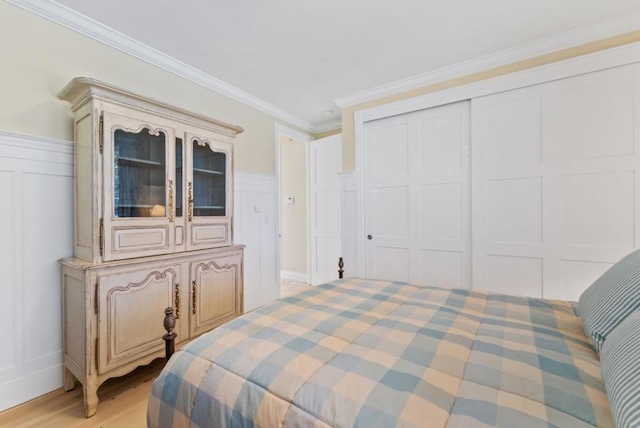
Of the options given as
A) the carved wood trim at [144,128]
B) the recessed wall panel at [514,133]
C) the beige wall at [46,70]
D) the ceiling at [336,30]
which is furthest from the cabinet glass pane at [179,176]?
the recessed wall panel at [514,133]

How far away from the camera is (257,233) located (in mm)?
3525

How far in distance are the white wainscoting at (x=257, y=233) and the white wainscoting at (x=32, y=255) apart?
1515 mm

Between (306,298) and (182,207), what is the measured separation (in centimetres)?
133

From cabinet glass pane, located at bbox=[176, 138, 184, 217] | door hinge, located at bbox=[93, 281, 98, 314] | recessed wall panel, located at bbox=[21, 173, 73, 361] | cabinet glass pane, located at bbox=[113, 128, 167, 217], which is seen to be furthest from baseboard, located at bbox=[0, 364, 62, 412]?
cabinet glass pane, located at bbox=[176, 138, 184, 217]

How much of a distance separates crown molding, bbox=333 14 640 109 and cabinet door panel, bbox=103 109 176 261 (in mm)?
2175

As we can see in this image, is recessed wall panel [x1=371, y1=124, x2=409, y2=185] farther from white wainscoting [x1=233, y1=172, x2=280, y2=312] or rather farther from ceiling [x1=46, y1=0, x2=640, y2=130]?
white wainscoting [x1=233, y1=172, x2=280, y2=312]

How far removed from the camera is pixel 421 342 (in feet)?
3.50

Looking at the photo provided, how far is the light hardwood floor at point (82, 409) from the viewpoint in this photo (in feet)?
5.43

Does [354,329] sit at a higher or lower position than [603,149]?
lower

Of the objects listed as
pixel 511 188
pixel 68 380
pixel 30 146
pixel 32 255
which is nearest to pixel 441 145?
pixel 511 188

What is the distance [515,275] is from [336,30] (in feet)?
8.36

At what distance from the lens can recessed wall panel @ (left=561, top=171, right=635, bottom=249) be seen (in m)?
2.14

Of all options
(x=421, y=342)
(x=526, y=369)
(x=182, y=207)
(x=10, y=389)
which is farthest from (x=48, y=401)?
(x=526, y=369)

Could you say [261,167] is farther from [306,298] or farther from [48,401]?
[48,401]
